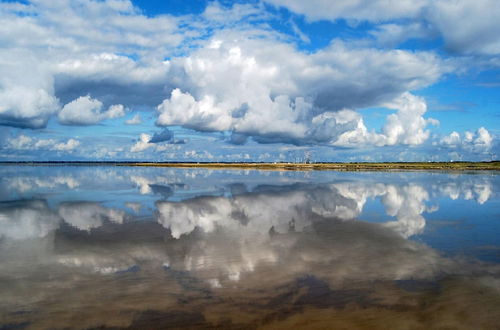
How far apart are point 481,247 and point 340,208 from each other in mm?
12768

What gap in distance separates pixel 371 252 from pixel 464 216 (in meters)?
14.3

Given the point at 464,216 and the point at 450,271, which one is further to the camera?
the point at 464,216

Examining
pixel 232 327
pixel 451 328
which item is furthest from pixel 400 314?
pixel 232 327

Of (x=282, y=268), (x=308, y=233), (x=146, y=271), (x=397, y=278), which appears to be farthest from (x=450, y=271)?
(x=146, y=271)

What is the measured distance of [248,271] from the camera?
12.4 metres

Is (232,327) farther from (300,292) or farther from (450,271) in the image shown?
(450,271)

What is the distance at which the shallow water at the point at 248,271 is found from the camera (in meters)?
8.96

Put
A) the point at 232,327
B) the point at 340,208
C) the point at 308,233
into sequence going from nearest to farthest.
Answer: the point at 232,327, the point at 308,233, the point at 340,208

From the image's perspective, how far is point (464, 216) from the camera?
995 inches

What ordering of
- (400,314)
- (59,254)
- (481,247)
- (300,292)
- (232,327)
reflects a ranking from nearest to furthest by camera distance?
(232,327) → (400,314) → (300,292) → (59,254) → (481,247)

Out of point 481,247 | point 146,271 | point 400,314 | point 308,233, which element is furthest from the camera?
point 308,233

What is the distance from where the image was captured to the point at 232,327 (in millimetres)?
8383

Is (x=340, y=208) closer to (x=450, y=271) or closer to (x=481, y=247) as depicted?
(x=481, y=247)

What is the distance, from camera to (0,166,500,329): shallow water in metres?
8.96
